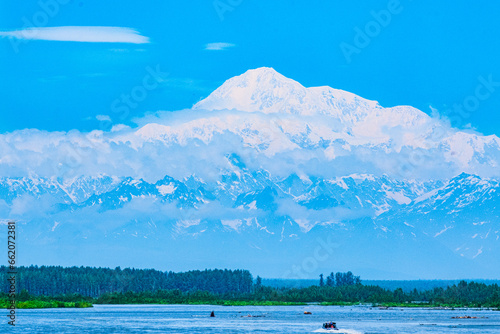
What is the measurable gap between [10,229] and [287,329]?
5935 cm

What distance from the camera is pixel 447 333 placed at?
470ft

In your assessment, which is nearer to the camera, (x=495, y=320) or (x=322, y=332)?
(x=322, y=332)

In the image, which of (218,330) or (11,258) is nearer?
(11,258)

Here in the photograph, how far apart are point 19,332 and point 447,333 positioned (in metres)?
57.4

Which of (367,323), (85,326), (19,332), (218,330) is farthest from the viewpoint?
(367,323)

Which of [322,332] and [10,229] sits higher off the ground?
[10,229]

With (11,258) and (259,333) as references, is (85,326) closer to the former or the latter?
(259,333)

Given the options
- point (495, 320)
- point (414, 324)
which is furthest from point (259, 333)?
point (495, 320)

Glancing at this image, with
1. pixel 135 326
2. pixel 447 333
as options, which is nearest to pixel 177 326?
pixel 135 326

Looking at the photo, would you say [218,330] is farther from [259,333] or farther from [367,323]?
[367,323]

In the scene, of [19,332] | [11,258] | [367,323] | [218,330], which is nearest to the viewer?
[11,258]

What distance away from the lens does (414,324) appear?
170875mm

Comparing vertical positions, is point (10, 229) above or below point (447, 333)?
above

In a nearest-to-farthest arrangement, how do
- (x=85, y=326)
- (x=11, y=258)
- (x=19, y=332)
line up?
(x=11, y=258) < (x=19, y=332) < (x=85, y=326)
